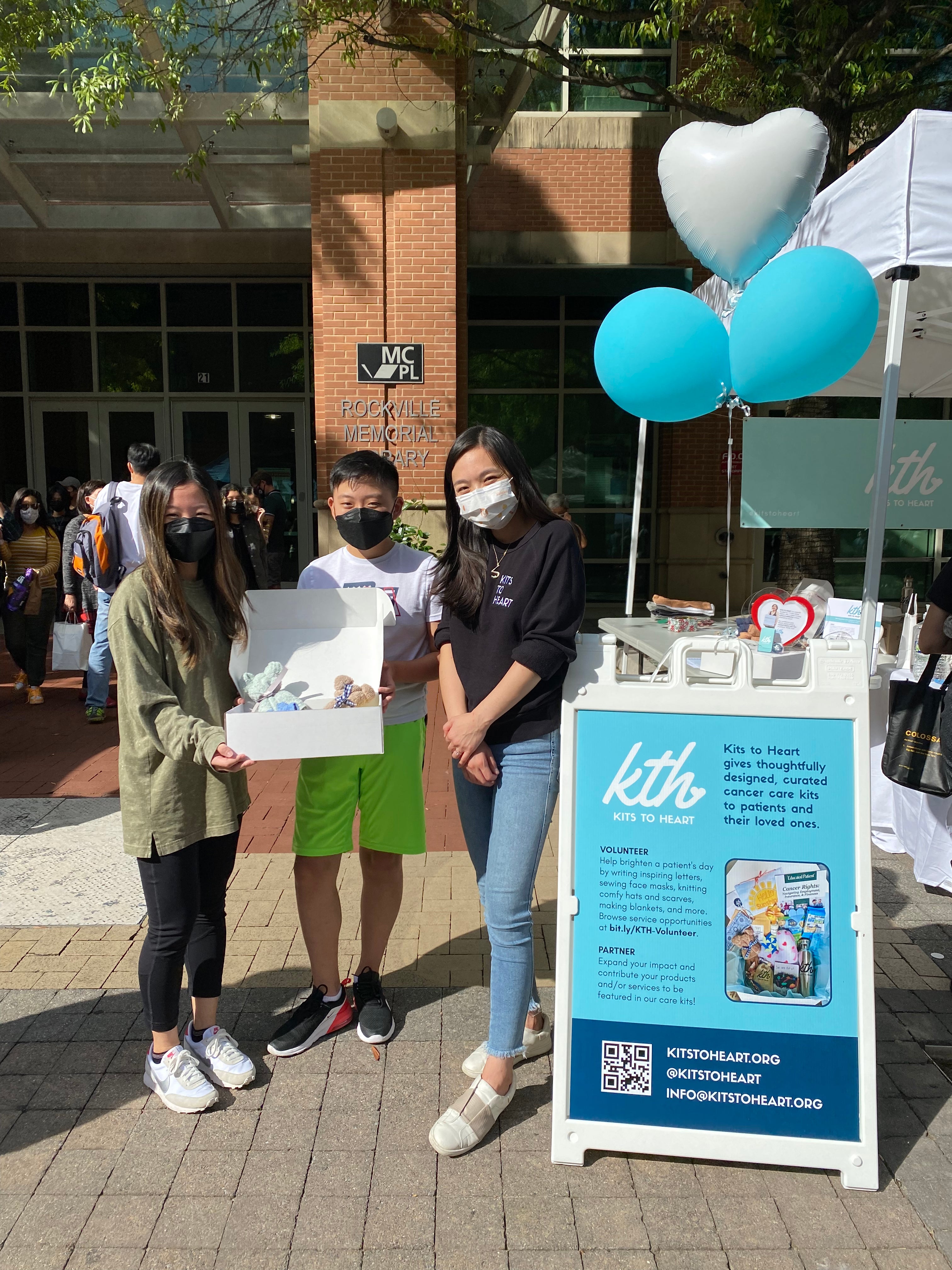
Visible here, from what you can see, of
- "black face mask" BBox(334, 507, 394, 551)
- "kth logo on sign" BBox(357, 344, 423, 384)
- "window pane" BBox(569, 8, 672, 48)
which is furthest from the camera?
"window pane" BBox(569, 8, 672, 48)

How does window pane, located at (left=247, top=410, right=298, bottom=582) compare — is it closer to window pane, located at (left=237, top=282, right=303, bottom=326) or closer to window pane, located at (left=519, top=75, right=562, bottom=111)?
window pane, located at (left=237, top=282, right=303, bottom=326)

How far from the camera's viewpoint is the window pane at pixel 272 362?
15.2 metres

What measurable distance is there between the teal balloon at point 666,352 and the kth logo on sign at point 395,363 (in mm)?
5237

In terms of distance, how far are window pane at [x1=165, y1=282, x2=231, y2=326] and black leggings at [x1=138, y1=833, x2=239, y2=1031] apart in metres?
13.7

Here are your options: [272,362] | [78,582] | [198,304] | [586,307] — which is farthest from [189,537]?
[198,304]

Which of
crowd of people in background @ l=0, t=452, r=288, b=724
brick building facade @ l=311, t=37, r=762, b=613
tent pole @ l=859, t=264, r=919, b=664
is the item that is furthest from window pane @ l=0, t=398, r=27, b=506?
tent pole @ l=859, t=264, r=919, b=664

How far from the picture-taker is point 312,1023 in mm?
3312

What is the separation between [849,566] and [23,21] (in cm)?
1297

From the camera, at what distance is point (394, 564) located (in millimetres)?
3342

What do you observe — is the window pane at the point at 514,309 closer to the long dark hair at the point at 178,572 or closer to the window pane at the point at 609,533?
the window pane at the point at 609,533

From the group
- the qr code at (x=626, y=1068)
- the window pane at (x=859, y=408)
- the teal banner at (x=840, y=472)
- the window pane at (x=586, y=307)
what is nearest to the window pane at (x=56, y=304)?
the window pane at (x=586, y=307)

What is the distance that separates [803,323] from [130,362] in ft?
42.4

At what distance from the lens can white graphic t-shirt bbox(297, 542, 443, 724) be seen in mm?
3289

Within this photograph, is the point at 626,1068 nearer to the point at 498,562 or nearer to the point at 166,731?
the point at 498,562
